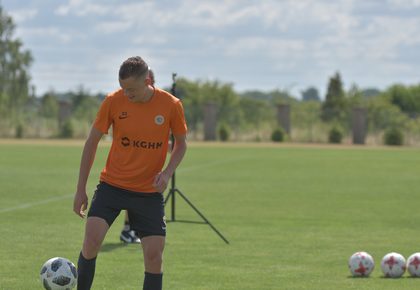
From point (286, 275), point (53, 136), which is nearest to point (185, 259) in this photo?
point (286, 275)

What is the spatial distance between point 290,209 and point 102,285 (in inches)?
428

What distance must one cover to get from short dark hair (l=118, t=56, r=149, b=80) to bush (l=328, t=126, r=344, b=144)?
191 feet

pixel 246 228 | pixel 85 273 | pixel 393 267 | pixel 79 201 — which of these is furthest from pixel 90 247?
pixel 246 228

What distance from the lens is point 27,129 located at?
69.4 m

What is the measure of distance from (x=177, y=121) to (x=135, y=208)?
2.79 ft

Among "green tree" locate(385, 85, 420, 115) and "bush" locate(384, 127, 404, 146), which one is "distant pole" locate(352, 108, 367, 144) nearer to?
"bush" locate(384, 127, 404, 146)

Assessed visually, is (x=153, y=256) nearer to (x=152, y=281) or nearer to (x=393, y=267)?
(x=152, y=281)

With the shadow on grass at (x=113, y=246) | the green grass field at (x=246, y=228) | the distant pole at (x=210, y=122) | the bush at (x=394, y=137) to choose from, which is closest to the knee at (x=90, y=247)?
the green grass field at (x=246, y=228)

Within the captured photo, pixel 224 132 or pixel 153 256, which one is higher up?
pixel 224 132

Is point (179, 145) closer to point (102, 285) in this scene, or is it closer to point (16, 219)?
point (102, 285)

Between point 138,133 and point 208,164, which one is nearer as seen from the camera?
point 138,133

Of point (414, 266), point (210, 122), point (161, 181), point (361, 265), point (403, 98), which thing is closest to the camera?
point (161, 181)

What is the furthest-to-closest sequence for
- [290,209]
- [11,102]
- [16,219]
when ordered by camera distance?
1. [11,102]
2. [290,209]
3. [16,219]

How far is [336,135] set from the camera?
66250 mm
